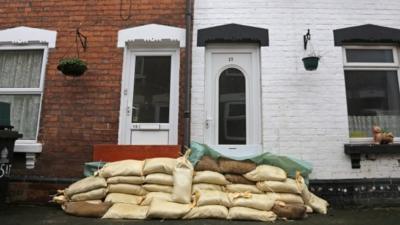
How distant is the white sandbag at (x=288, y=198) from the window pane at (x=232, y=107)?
1308mm

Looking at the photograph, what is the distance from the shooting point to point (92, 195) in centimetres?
500

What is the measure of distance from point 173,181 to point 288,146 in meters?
2.08

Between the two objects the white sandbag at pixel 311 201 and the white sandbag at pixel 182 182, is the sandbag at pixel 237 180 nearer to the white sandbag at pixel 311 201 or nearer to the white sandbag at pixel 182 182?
the white sandbag at pixel 182 182

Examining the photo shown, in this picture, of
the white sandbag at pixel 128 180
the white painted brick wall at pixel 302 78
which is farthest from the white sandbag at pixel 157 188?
the white painted brick wall at pixel 302 78

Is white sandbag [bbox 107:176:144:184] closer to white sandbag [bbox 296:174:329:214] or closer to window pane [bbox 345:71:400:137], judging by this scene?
white sandbag [bbox 296:174:329:214]

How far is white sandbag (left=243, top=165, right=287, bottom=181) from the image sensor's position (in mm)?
4996

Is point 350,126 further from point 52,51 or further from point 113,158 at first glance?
point 52,51

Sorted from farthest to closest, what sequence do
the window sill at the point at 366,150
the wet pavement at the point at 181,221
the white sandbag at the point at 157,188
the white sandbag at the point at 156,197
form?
the window sill at the point at 366,150 → the white sandbag at the point at 157,188 → the white sandbag at the point at 156,197 → the wet pavement at the point at 181,221

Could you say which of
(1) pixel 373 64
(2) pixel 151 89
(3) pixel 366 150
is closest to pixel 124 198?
(2) pixel 151 89

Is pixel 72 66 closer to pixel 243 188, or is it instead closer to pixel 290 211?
pixel 243 188

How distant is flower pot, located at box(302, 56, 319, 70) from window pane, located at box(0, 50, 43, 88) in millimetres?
4573

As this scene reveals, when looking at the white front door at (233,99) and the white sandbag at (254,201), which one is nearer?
the white sandbag at (254,201)

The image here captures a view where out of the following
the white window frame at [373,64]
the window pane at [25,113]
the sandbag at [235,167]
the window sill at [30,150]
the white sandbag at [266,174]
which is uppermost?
the white window frame at [373,64]

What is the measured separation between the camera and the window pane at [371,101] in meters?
6.12
